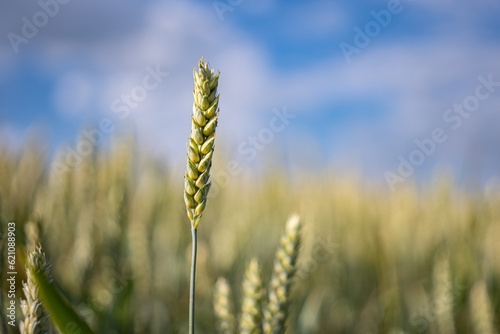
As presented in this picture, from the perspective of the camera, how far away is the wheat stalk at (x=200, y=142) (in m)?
0.67

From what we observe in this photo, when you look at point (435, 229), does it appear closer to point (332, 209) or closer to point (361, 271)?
point (361, 271)

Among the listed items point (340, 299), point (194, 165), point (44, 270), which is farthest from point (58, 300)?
point (340, 299)

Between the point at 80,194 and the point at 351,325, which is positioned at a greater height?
the point at 80,194

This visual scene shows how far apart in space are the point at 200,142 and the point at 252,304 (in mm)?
403

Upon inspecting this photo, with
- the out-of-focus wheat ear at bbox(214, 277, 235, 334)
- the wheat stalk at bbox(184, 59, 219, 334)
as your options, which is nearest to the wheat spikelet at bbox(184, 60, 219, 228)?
the wheat stalk at bbox(184, 59, 219, 334)

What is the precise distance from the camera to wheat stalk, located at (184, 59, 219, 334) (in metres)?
0.67

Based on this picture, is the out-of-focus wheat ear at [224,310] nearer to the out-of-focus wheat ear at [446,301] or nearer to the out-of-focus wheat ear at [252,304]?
the out-of-focus wheat ear at [252,304]

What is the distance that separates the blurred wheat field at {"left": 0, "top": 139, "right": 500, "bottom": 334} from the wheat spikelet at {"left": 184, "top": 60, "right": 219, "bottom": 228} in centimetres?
50

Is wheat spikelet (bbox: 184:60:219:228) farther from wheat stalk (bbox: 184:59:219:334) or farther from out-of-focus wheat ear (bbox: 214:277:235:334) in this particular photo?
out-of-focus wheat ear (bbox: 214:277:235:334)

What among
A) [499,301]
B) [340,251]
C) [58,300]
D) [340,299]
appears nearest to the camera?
[58,300]

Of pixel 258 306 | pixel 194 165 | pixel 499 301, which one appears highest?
pixel 194 165

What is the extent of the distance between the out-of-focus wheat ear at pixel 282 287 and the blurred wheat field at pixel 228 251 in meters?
0.54

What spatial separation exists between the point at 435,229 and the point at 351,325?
47.1 inches

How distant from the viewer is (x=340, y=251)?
11.8 ft
